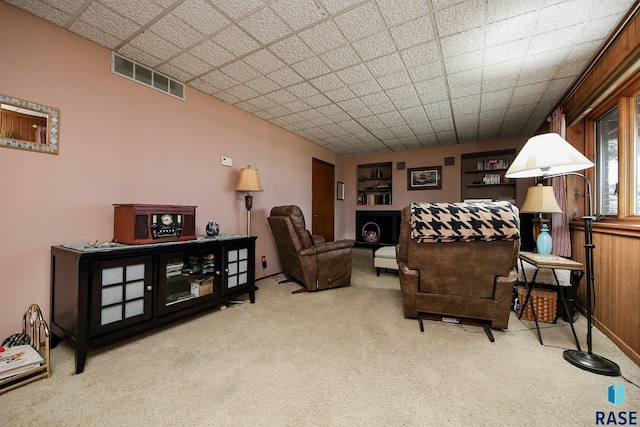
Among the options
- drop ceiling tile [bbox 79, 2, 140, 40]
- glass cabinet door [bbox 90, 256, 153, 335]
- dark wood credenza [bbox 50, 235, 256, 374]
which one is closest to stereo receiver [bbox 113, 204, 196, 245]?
dark wood credenza [bbox 50, 235, 256, 374]

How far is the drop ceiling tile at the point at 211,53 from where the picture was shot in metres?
2.19

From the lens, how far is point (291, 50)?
2252mm

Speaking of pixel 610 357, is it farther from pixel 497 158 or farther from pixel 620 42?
pixel 497 158

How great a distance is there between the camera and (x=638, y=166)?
202 cm

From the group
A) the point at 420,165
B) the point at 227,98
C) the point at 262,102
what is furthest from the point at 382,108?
the point at 420,165

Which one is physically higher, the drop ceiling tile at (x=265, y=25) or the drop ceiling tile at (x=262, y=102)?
the drop ceiling tile at (x=262, y=102)

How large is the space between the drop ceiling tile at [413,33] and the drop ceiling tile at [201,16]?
135 cm

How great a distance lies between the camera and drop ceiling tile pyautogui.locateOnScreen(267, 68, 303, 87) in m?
2.60

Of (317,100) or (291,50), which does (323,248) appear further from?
(291,50)

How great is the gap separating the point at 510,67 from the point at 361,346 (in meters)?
2.97

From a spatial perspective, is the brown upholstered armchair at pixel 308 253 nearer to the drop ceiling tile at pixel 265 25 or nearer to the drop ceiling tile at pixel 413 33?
the drop ceiling tile at pixel 265 25

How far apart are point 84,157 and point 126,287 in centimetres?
119

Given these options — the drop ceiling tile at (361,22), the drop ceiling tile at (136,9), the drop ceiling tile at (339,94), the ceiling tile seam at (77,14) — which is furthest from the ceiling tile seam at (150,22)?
the drop ceiling tile at (339,94)

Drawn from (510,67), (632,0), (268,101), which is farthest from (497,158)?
(268,101)
